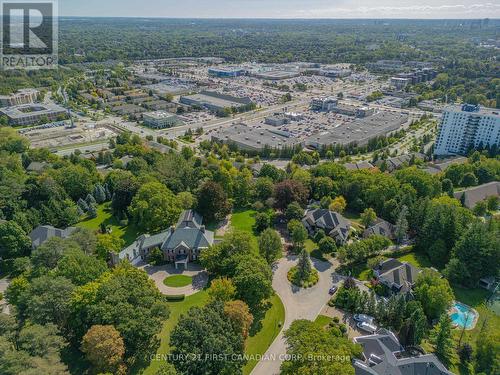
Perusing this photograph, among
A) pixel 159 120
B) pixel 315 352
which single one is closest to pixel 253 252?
pixel 315 352

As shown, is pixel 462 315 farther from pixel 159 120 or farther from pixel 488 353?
pixel 159 120

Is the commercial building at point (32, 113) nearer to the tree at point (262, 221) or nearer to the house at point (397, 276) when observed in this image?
the tree at point (262, 221)

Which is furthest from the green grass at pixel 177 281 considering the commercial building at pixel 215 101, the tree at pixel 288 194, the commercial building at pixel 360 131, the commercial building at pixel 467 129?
the commercial building at pixel 215 101

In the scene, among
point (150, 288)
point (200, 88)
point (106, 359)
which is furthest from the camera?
point (200, 88)

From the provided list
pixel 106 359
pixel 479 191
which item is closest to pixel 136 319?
pixel 106 359

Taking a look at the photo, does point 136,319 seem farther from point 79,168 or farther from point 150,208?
point 79,168

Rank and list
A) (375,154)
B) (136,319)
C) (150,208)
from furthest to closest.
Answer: (375,154) < (150,208) < (136,319)

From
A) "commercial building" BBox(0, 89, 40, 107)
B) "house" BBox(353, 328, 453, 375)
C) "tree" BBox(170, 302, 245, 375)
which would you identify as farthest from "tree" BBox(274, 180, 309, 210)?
"commercial building" BBox(0, 89, 40, 107)
